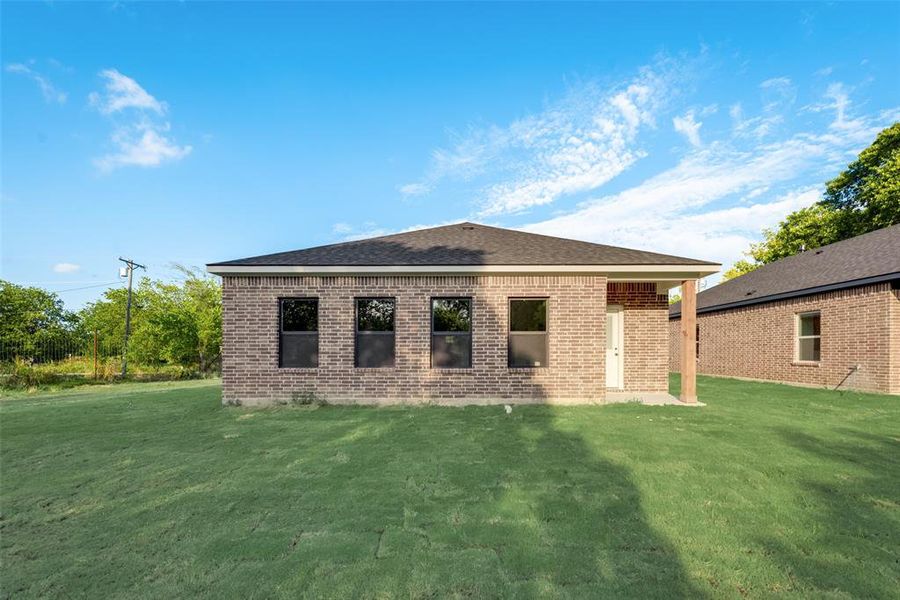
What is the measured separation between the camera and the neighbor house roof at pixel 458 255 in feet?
28.1

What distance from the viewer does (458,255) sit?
9.08m

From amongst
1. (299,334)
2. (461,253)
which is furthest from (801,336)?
(299,334)

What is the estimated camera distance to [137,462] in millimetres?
4934

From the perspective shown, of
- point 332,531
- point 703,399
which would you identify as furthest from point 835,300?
point 332,531

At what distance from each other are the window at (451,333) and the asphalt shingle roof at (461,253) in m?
0.97

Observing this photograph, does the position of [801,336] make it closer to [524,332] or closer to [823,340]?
[823,340]

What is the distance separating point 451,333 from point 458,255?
179cm

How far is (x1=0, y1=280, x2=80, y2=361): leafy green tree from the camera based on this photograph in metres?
15.0

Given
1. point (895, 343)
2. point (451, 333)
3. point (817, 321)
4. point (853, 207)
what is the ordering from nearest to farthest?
point (451, 333) → point (895, 343) → point (817, 321) → point (853, 207)

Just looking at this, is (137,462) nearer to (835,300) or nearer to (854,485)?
(854,485)

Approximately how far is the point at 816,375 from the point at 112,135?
23.5 m

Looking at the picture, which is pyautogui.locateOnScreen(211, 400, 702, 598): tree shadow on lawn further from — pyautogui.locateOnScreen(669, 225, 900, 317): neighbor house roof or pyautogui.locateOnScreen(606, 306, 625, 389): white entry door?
pyautogui.locateOnScreen(669, 225, 900, 317): neighbor house roof

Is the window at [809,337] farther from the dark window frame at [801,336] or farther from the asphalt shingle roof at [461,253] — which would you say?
the asphalt shingle roof at [461,253]

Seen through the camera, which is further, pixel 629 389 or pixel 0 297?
pixel 0 297
